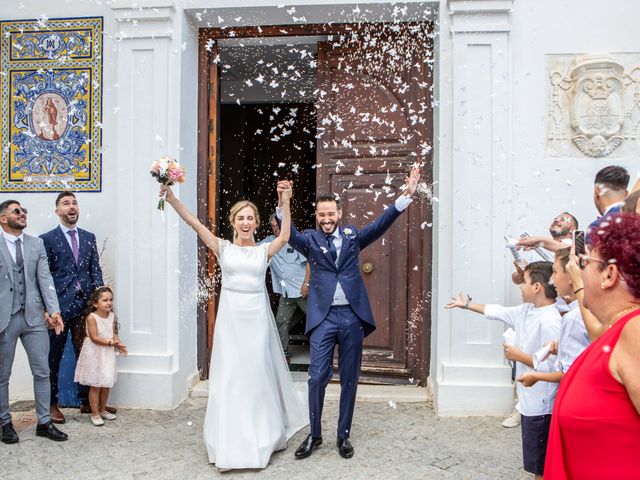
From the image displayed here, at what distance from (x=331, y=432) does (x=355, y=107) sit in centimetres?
329

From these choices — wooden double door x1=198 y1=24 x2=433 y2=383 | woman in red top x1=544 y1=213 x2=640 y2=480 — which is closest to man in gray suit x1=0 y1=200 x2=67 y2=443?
wooden double door x1=198 y1=24 x2=433 y2=383

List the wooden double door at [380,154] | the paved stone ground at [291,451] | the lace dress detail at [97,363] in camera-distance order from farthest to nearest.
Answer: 1. the wooden double door at [380,154]
2. the lace dress detail at [97,363]
3. the paved stone ground at [291,451]

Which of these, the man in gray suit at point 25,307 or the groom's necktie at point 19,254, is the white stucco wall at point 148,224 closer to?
the man in gray suit at point 25,307

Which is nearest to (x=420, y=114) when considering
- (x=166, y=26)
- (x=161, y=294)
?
(x=166, y=26)

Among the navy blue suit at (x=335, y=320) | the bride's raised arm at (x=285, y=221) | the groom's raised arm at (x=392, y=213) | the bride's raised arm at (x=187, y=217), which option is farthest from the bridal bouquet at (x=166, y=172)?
the groom's raised arm at (x=392, y=213)

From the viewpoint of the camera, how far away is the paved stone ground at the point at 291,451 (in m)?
4.01

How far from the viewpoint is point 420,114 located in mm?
5957

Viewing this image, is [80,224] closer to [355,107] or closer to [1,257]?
[1,257]

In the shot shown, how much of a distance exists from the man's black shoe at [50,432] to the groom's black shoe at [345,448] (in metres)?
2.26

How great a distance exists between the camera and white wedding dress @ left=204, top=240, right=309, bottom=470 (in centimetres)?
409

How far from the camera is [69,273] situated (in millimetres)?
5301

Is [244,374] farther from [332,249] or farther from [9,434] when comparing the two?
[9,434]

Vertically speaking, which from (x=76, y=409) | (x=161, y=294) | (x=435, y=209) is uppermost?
(x=435, y=209)

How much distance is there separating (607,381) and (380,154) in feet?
15.0
